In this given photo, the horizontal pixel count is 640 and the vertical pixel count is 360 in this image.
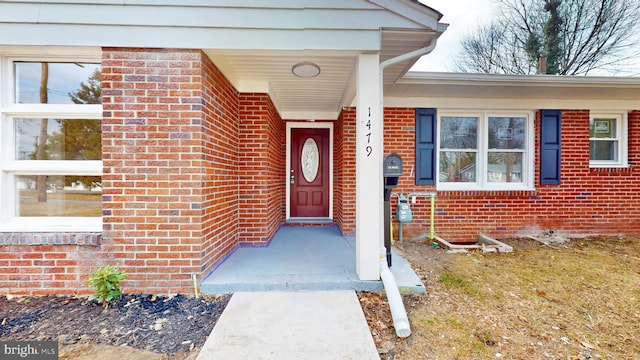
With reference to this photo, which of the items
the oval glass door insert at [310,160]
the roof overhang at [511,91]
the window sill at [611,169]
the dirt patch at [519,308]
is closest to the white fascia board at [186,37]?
the roof overhang at [511,91]

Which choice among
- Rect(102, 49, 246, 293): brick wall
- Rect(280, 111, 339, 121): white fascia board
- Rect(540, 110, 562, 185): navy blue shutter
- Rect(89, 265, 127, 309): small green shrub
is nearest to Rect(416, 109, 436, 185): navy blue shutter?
Rect(280, 111, 339, 121): white fascia board

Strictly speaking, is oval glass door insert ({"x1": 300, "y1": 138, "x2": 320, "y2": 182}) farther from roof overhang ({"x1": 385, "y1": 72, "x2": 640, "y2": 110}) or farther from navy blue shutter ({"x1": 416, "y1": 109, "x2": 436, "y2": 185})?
navy blue shutter ({"x1": 416, "y1": 109, "x2": 436, "y2": 185})

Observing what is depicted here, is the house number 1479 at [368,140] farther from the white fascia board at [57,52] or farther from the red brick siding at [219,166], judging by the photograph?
the white fascia board at [57,52]

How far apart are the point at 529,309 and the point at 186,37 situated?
4.01m

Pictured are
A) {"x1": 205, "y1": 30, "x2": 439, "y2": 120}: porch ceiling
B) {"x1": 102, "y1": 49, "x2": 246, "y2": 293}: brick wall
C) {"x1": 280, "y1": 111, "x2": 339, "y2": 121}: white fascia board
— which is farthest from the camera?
{"x1": 280, "y1": 111, "x2": 339, "y2": 121}: white fascia board

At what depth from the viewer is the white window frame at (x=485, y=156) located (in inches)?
183

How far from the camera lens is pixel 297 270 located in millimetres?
2836

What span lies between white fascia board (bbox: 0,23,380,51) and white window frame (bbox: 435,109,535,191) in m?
2.85

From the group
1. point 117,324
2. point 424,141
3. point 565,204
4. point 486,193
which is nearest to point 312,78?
point 424,141

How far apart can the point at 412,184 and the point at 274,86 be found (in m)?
2.74

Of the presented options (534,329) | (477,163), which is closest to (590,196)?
(477,163)

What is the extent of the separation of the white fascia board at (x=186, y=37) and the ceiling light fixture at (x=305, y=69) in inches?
18.2

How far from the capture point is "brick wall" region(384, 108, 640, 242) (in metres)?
4.60

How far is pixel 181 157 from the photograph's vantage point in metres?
2.53
